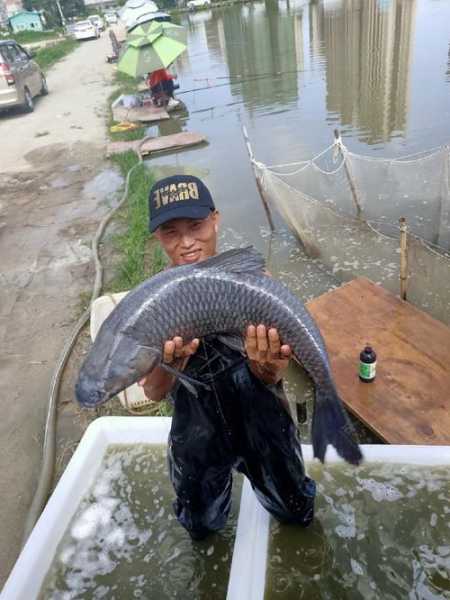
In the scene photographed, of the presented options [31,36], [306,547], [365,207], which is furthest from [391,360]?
[31,36]

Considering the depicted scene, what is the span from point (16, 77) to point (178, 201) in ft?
61.0

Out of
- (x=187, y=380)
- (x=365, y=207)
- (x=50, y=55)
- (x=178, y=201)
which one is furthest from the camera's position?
(x=50, y=55)

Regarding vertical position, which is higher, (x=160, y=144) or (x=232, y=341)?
(x=232, y=341)

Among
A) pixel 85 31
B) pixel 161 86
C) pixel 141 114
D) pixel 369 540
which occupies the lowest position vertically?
pixel 369 540

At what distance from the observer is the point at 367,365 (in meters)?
4.32

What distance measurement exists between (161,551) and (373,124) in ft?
41.2

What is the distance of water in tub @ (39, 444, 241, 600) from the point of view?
3219 mm

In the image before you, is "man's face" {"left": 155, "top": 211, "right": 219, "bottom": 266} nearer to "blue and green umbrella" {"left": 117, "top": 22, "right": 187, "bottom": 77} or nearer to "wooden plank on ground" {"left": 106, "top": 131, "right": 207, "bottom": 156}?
"wooden plank on ground" {"left": 106, "top": 131, "right": 207, "bottom": 156}

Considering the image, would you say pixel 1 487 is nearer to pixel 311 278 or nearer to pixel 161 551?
pixel 161 551

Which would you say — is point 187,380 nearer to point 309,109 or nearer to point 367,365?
point 367,365

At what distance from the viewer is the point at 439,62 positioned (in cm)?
1706

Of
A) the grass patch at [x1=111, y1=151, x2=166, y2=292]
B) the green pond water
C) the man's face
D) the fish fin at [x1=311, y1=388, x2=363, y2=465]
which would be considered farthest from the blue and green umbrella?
the fish fin at [x1=311, y1=388, x2=363, y2=465]

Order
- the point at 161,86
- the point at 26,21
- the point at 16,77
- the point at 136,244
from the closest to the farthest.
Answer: the point at 136,244, the point at 161,86, the point at 16,77, the point at 26,21

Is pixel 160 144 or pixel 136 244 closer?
pixel 136 244
